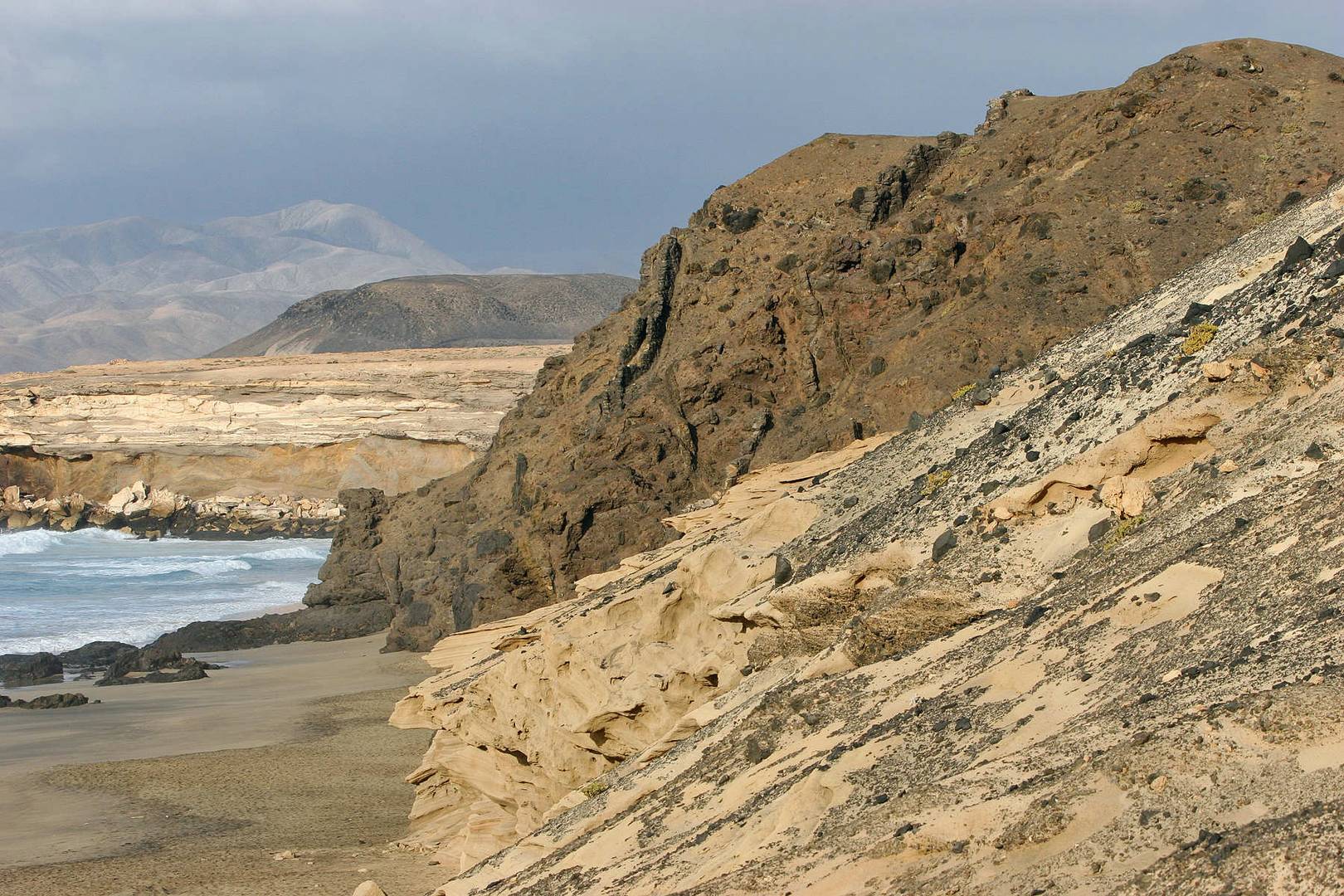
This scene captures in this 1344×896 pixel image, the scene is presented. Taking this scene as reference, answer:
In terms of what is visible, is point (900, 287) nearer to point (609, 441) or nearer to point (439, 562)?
point (609, 441)

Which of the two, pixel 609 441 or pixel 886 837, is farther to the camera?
pixel 609 441

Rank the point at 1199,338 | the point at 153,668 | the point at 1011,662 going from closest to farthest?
the point at 1011,662
the point at 1199,338
the point at 153,668

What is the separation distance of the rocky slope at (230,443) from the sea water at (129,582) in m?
2.37

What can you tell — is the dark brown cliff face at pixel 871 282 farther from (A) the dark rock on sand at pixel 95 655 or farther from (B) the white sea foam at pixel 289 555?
(B) the white sea foam at pixel 289 555

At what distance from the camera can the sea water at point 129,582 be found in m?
30.9

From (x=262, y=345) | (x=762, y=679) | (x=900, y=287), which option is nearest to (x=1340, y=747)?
(x=762, y=679)

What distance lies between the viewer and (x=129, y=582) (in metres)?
38.5

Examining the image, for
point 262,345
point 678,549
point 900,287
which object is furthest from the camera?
point 262,345

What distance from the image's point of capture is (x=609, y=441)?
70.6ft

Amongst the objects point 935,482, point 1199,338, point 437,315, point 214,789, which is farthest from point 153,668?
point 437,315

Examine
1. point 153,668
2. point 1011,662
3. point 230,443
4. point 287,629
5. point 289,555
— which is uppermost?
point 230,443

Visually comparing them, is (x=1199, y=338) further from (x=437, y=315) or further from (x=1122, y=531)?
(x=437, y=315)

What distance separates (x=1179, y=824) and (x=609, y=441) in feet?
57.4

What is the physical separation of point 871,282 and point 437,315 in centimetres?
10593
